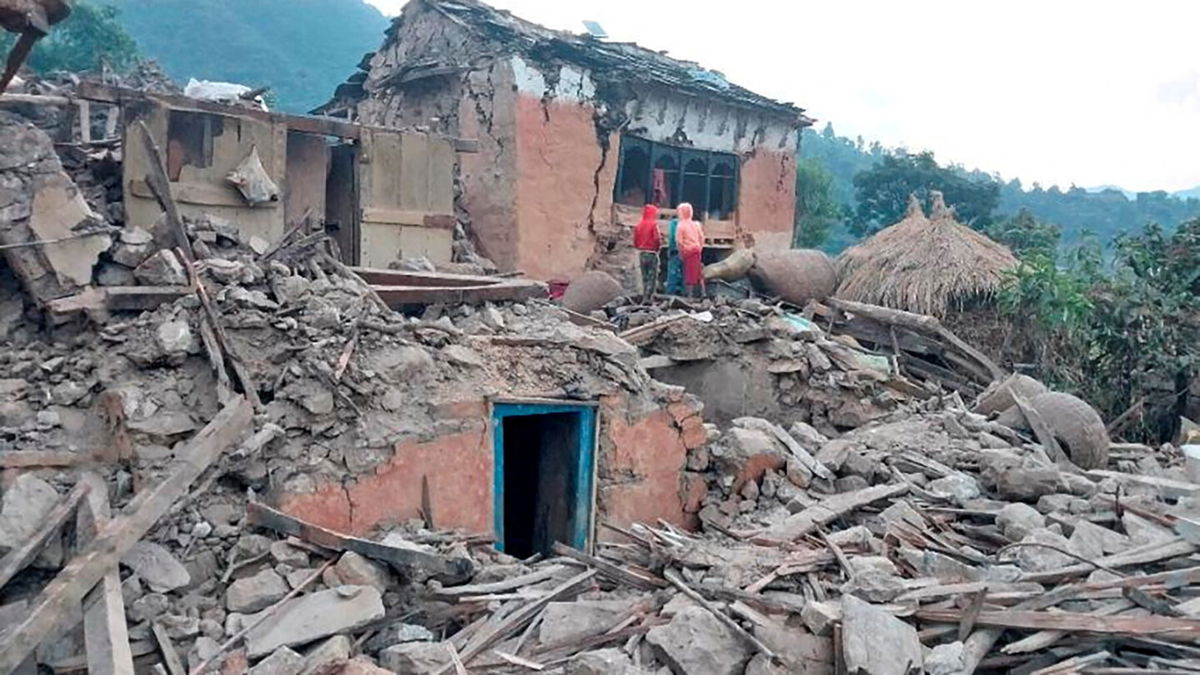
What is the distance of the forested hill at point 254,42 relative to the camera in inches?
1495

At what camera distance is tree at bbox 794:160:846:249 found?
85.3 ft

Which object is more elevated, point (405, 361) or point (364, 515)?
point (405, 361)

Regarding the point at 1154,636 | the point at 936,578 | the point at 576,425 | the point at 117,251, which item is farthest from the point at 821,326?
the point at 117,251

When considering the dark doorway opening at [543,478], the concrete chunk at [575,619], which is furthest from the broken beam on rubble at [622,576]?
the dark doorway opening at [543,478]

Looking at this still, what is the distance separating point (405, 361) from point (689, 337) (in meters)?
4.59

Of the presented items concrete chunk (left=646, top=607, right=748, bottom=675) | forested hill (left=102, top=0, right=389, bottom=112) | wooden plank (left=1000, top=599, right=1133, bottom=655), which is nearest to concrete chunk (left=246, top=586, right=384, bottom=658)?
concrete chunk (left=646, top=607, right=748, bottom=675)

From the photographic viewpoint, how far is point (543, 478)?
27.6 feet

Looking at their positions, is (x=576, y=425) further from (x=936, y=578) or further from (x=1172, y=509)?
(x=1172, y=509)

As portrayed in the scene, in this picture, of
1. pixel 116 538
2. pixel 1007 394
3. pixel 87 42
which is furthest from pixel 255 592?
pixel 87 42

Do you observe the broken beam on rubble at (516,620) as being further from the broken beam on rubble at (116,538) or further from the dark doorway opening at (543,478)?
the broken beam on rubble at (116,538)

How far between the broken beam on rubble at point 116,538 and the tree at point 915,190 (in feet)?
80.7

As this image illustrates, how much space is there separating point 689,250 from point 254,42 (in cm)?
3411

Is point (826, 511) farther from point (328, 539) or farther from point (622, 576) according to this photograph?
point (328, 539)

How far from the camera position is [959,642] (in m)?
5.19
